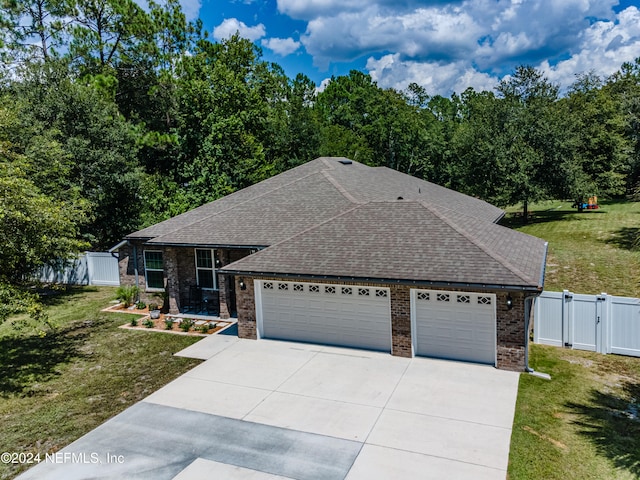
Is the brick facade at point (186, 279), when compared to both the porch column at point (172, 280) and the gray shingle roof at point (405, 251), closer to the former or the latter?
the porch column at point (172, 280)

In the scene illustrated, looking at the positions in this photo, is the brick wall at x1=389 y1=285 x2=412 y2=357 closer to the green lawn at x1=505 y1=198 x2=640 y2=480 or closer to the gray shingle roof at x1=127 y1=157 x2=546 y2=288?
the gray shingle roof at x1=127 y1=157 x2=546 y2=288

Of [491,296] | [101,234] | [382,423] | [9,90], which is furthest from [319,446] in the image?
[9,90]

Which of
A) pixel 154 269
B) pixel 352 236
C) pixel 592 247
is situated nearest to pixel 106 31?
pixel 154 269

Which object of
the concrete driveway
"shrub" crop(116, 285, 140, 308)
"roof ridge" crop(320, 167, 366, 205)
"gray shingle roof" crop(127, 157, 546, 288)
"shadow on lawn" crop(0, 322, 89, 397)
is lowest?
the concrete driveway

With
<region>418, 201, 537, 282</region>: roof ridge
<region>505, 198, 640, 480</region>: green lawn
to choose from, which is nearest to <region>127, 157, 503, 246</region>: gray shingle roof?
<region>418, 201, 537, 282</region>: roof ridge

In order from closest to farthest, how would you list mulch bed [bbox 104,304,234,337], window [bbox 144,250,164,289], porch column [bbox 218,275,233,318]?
mulch bed [bbox 104,304,234,337] < porch column [bbox 218,275,233,318] < window [bbox 144,250,164,289]

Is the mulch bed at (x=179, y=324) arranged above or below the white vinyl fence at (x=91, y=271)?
below

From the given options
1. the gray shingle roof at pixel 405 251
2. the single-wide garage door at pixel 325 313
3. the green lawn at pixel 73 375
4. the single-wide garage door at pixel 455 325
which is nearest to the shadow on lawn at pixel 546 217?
the gray shingle roof at pixel 405 251
